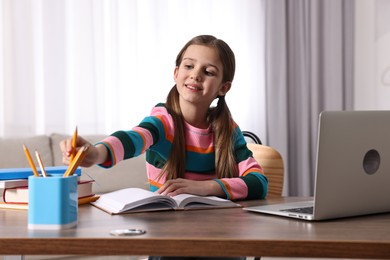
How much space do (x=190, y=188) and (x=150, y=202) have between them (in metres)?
0.17

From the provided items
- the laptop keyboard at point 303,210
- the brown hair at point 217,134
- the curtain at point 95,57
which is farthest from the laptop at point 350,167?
the curtain at point 95,57

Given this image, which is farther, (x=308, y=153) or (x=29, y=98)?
(x=308, y=153)

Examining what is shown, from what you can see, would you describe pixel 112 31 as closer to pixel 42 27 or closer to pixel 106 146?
→ pixel 42 27

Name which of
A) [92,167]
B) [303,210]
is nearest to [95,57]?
[92,167]

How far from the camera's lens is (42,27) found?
3529mm

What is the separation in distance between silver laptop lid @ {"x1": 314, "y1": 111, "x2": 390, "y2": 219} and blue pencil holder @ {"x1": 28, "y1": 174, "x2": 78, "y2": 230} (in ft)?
1.44

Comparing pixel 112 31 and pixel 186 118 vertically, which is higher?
pixel 112 31

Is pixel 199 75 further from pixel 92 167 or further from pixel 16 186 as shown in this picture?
pixel 92 167

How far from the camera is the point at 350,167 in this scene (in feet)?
3.79

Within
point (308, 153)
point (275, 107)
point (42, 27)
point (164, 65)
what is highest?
point (42, 27)

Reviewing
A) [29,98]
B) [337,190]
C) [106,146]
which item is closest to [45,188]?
[106,146]

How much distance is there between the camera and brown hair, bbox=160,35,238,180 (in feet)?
5.57

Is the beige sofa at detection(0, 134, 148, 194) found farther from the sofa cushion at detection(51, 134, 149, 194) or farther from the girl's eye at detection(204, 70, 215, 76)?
the girl's eye at detection(204, 70, 215, 76)

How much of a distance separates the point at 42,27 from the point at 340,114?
272 cm
